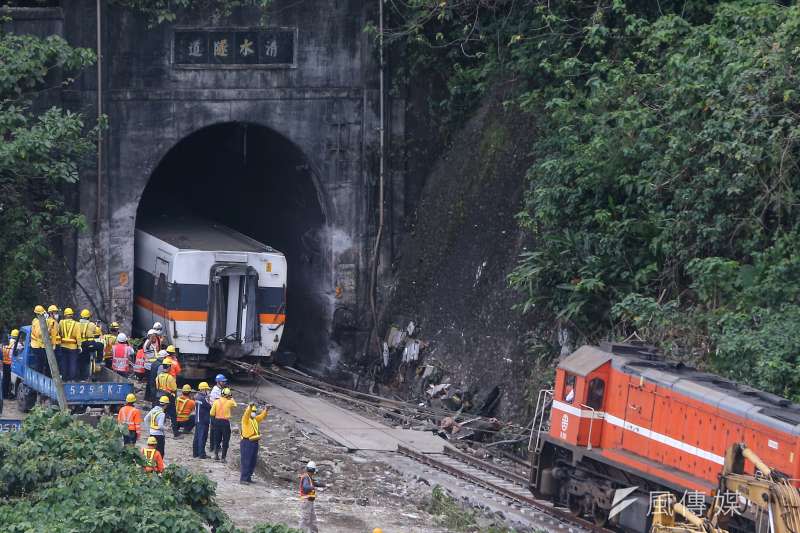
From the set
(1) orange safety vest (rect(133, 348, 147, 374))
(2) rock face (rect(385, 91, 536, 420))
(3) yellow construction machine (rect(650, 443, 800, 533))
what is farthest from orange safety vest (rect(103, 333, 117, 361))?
(3) yellow construction machine (rect(650, 443, 800, 533))

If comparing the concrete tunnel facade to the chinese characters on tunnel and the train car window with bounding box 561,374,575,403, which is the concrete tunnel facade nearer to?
the chinese characters on tunnel

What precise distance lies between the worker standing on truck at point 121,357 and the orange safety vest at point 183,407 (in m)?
2.20

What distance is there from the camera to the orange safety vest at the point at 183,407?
22.9 meters

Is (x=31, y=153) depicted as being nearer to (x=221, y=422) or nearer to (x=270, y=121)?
(x=270, y=121)

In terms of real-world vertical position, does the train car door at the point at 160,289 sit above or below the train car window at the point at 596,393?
below

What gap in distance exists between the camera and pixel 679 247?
883 inches

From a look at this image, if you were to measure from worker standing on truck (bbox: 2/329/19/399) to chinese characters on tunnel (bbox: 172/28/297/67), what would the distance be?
846cm

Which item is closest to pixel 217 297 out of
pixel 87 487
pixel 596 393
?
pixel 596 393

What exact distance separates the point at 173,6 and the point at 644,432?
16.8 meters

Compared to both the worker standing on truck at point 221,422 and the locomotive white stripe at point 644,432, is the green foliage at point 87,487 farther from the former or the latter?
the locomotive white stripe at point 644,432

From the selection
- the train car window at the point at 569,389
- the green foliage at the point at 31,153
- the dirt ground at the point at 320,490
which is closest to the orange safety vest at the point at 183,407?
the dirt ground at the point at 320,490

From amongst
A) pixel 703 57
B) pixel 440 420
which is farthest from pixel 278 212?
pixel 703 57

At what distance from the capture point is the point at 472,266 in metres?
28.4

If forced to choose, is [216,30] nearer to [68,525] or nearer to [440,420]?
[440,420]
